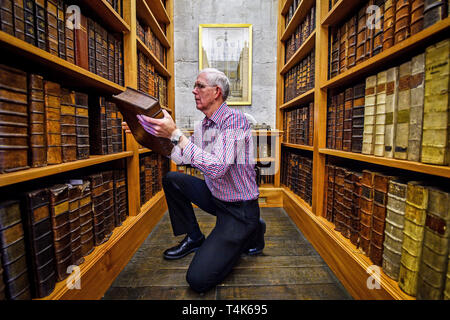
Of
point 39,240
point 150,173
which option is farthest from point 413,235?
point 150,173

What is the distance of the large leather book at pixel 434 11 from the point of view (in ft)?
2.18

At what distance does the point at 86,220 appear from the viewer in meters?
1.00

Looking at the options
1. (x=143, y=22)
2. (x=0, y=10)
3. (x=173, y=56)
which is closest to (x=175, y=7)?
(x=173, y=56)

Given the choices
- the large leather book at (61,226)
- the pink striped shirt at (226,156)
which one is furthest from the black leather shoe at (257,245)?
the large leather book at (61,226)

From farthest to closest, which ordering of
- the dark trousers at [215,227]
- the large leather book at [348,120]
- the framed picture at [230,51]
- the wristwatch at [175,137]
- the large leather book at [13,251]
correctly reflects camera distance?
1. the framed picture at [230,51]
2. the large leather book at [348,120]
3. the dark trousers at [215,227]
4. the wristwatch at [175,137]
5. the large leather book at [13,251]

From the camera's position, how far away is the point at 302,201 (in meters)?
1.84

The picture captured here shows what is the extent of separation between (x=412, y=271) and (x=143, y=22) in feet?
7.84

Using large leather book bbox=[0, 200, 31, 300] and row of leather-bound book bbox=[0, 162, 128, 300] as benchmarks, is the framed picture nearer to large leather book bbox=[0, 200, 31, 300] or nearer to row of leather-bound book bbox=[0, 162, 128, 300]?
row of leather-bound book bbox=[0, 162, 128, 300]

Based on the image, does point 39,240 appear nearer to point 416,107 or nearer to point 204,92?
point 204,92

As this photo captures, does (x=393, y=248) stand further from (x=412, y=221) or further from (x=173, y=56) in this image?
(x=173, y=56)

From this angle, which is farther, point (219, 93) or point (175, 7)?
point (175, 7)

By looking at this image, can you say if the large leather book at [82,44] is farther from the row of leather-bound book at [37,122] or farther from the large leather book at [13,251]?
A: the large leather book at [13,251]

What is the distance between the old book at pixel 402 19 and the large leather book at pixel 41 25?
138 cm

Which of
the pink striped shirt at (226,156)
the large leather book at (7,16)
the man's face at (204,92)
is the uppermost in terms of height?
the large leather book at (7,16)
